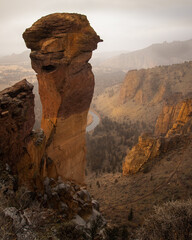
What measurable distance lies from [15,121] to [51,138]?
538cm

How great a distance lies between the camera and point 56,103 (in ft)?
53.7

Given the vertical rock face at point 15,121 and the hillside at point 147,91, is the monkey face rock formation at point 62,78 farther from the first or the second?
A: the hillside at point 147,91

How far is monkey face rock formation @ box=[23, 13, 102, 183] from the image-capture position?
14.9 meters

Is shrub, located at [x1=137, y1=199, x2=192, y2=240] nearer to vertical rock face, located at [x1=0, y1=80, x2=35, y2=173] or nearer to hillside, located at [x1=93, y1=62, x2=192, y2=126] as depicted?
vertical rock face, located at [x1=0, y1=80, x2=35, y2=173]

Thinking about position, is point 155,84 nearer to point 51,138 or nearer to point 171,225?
point 51,138

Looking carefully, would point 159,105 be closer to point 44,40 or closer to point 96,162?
point 96,162

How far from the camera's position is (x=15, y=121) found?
458 inches

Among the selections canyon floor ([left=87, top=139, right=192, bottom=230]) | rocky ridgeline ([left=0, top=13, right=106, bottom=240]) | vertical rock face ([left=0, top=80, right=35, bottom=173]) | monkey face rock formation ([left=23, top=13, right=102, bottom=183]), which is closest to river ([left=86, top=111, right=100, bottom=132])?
canyon floor ([left=87, top=139, right=192, bottom=230])

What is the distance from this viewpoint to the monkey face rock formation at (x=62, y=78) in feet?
49.0

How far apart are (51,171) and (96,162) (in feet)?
94.9

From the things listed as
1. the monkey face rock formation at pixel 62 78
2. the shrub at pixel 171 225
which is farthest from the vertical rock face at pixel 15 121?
the shrub at pixel 171 225

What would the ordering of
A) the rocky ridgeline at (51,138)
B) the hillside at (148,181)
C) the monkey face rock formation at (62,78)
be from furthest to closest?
the hillside at (148,181) < the monkey face rock formation at (62,78) < the rocky ridgeline at (51,138)

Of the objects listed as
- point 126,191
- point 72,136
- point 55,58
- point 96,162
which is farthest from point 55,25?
point 96,162

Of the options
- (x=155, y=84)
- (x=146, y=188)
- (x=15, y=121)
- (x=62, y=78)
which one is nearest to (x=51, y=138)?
(x=62, y=78)
